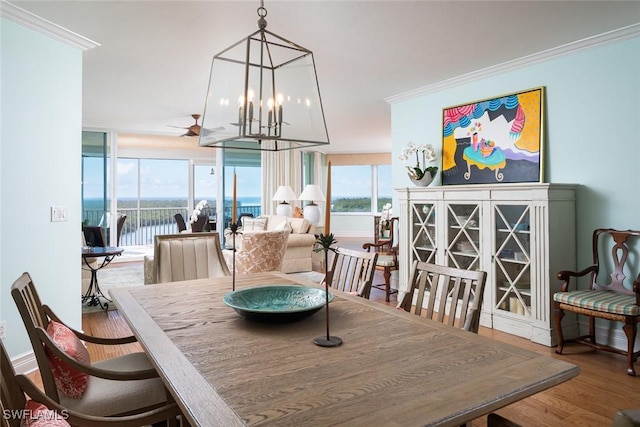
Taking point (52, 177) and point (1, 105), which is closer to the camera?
point (1, 105)

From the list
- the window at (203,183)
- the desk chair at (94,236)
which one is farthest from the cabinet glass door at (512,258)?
the window at (203,183)

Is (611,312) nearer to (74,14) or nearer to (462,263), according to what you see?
(462,263)

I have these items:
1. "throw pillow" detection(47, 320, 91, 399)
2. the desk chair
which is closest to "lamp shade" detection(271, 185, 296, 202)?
the desk chair

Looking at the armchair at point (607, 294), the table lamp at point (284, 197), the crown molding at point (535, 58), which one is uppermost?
the crown molding at point (535, 58)

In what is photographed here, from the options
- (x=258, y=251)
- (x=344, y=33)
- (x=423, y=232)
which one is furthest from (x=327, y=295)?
(x=258, y=251)

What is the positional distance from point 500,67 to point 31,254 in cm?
426

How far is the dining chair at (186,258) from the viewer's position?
3.01 metres

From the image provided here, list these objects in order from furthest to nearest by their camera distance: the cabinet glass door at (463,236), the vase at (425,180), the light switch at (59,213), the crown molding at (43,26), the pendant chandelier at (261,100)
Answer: the vase at (425,180)
the cabinet glass door at (463,236)
the light switch at (59,213)
the crown molding at (43,26)
the pendant chandelier at (261,100)

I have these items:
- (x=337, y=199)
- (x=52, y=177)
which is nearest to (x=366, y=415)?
(x=52, y=177)

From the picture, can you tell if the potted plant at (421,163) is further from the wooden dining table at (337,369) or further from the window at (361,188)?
the window at (361,188)

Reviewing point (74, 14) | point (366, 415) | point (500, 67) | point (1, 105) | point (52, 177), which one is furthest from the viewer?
point (500, 67)

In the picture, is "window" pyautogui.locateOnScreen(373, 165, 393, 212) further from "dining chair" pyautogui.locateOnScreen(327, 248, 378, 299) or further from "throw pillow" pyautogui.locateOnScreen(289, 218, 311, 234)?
"dining chair" pyautogui.locateOnScreen(327, 248, 378, 299)

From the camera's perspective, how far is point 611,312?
2.78 metres

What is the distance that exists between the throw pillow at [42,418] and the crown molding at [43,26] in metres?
2.66
